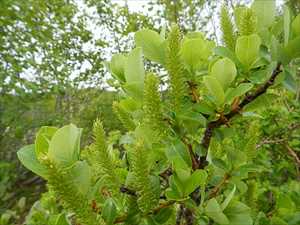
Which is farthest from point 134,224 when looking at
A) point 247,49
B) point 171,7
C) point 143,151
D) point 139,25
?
point 139,25

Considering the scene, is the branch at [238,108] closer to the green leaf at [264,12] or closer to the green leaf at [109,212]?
→ the green leaf at [264,12]

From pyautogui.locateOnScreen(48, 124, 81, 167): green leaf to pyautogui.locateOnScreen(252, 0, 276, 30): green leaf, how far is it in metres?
0.40

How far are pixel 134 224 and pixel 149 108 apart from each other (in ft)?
0.62

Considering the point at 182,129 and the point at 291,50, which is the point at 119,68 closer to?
the point at 182,129

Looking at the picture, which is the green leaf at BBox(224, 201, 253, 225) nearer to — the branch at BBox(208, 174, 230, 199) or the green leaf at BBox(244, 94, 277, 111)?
the branch at BBox(208, 174, 230, 199)

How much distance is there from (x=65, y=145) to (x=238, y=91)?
0.98ft

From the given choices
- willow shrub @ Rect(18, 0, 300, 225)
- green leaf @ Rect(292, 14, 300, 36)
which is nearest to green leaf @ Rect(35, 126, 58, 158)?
willow shrub @ Rect(18, 0, 300, 225)

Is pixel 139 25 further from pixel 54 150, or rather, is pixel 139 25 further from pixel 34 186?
pixel 54 150

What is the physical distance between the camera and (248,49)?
0.71 meters

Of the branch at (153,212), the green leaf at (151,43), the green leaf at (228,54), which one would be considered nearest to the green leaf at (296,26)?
the green leaf at (228,54)

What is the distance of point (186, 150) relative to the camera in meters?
0.73

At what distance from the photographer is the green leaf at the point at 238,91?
0.70m

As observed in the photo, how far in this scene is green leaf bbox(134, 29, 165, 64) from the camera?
76 cm

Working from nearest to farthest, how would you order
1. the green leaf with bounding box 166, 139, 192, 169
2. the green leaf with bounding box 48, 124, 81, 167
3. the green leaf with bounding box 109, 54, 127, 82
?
the green leaf with bounding box 48, 124, 81, 167 → the green leaf with bounding box 166, 139, 192, 169 → the green leaf with bounding box 109, 54, 127, 82
